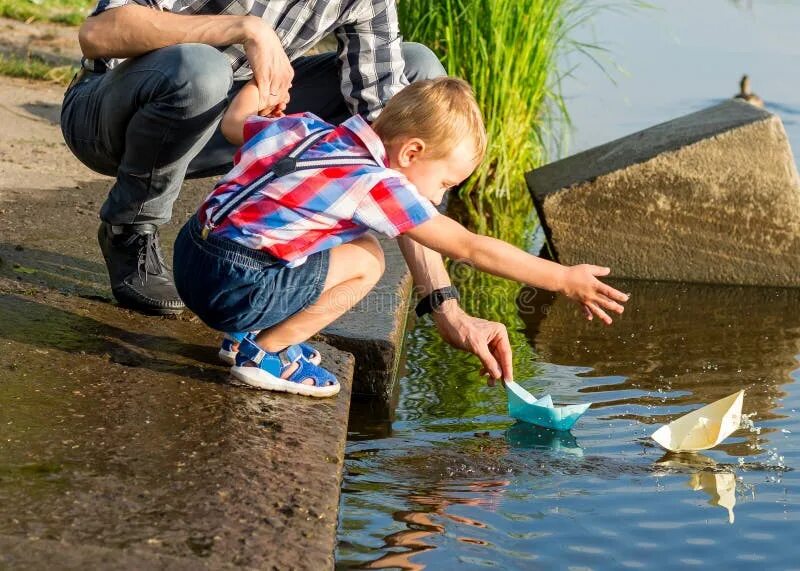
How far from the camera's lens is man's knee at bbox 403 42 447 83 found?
397 centimetres

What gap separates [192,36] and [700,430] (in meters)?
1.72

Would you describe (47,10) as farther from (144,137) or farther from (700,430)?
(700,430)

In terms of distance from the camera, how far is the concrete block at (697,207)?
5070mm

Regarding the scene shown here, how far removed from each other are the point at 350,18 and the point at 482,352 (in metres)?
1.26

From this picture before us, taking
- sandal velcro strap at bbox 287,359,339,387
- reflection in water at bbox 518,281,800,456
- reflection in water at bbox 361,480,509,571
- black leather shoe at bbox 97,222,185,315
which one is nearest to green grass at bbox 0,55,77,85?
reflection in water at bbox 518,281,800,456

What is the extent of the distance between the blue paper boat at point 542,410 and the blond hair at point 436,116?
746 millimetres

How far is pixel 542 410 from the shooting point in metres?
3.32

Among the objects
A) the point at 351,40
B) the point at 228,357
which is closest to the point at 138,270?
the point at 228,357

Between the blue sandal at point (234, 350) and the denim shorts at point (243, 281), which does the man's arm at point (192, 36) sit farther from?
the blue sandal at point (234, 350)

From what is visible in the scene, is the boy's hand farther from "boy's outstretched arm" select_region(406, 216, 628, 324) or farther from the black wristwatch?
the black wristwatch

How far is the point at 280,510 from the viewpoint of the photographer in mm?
2324

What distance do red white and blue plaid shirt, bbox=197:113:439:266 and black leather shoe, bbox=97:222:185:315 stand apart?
1.81 feet

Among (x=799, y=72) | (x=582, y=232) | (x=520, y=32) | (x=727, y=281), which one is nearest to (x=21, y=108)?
(x=520, y=32)

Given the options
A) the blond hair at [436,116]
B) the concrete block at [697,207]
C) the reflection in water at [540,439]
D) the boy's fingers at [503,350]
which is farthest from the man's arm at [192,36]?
the concrete block at [697,207]
